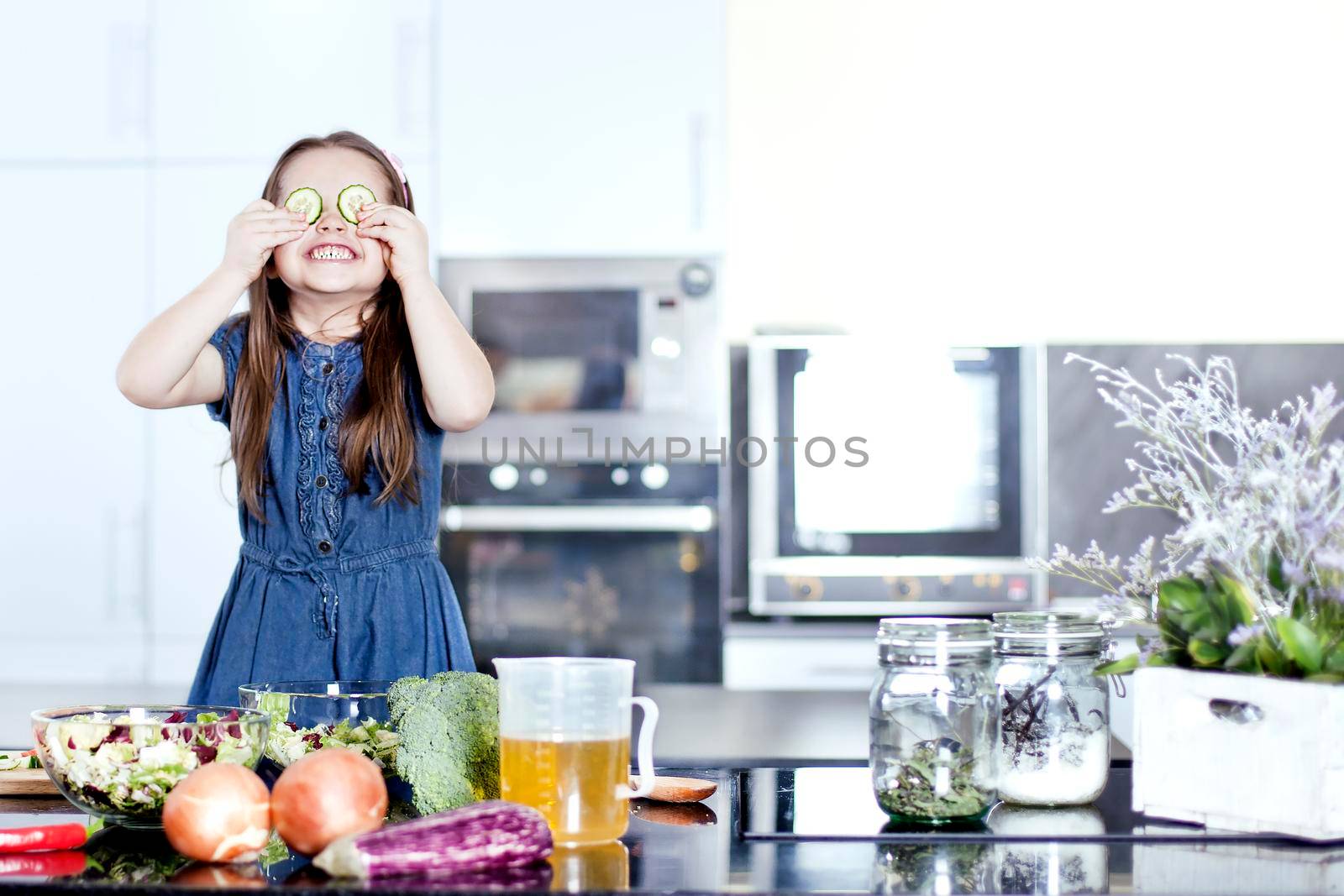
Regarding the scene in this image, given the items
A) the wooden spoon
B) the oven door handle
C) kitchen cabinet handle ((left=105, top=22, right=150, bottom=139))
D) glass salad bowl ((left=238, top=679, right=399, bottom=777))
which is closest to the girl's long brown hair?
glass salad bowl ((left=238, top=679, right=399, bottom=777))

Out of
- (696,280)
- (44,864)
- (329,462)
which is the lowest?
(44,864)

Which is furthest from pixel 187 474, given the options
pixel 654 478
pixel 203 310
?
pixel 203 310

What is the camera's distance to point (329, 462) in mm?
1388

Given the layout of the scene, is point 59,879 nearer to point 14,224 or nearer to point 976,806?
point 976,806

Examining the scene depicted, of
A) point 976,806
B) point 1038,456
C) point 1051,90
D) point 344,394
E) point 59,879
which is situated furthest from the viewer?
point 1051,90

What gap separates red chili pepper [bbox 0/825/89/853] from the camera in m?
0.82

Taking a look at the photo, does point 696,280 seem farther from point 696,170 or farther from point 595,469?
point 595,469

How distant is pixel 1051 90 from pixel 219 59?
1.78 metres

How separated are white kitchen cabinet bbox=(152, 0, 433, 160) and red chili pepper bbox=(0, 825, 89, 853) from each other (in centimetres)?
195

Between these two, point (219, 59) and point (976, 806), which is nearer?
point (976, 806)

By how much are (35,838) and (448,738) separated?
0.87ft

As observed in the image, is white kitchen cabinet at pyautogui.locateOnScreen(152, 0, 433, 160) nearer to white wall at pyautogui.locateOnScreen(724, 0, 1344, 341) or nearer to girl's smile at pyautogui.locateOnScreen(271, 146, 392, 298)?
white wall at pyautogui.locateOnScreen(724, 0, 1344, 341)

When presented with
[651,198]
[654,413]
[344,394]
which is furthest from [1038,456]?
[344,394]

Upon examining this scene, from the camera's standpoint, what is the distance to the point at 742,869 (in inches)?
30.5
